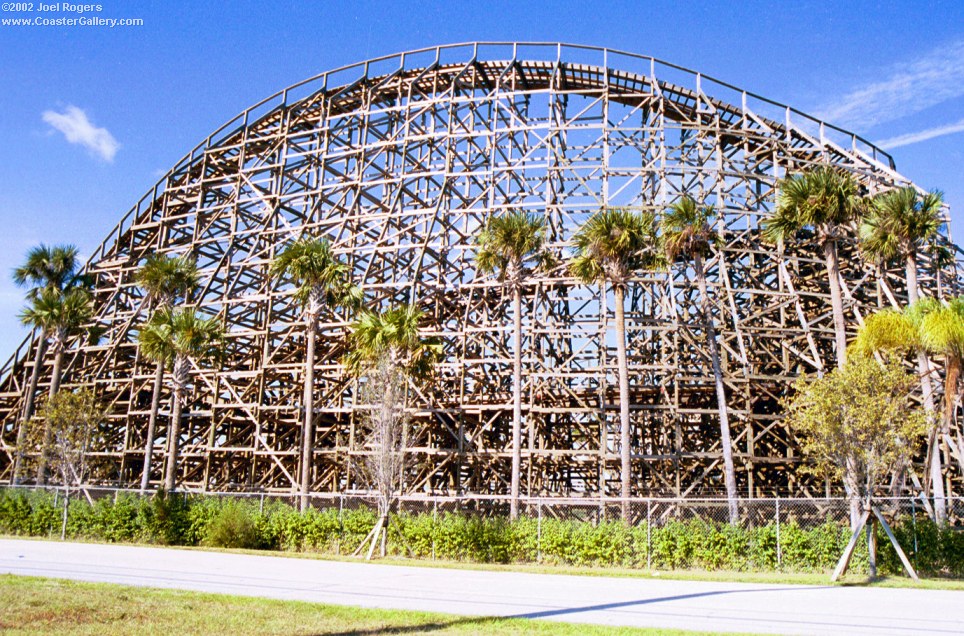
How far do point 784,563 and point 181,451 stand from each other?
27.5 meters

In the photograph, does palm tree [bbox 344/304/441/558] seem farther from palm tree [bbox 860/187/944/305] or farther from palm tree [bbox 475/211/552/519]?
palm tree [bbox 860/187/944/305]

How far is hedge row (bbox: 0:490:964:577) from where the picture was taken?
17.9 metres

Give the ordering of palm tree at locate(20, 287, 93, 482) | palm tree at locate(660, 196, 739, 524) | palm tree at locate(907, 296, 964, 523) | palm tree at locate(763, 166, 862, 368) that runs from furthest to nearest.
Result: palm tree at locate(20, 287, 93, 482) < palm tree at locate(660, 196, 739, 524) < palm tree at locate(763, 166, 862, 368) < palm tree at locate(907, 296, 964, 523)

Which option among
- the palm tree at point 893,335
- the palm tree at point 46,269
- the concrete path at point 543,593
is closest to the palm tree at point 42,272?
the palm tree at point 46,269

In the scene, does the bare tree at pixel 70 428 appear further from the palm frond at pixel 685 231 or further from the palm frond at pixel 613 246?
the palm frond at pixel 685 231

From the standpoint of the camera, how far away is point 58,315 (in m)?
34.1

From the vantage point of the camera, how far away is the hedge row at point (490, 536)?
58.9 ft

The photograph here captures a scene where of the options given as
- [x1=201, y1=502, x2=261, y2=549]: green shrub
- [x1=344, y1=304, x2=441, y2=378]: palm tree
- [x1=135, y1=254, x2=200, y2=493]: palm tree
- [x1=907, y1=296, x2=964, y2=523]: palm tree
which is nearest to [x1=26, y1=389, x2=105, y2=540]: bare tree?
[x1=135, y1=254, x2=200, y2=493]: palm tree

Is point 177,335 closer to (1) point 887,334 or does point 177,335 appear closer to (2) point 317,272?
(2) point 317,272

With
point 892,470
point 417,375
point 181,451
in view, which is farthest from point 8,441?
point 892,470

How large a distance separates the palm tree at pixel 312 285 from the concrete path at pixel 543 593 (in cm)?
768

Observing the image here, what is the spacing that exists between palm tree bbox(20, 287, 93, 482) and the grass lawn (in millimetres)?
25007

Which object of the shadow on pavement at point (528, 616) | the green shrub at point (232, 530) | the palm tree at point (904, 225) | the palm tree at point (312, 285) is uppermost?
the palm tree at point (904, 225)

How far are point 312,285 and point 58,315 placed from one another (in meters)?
14.8
